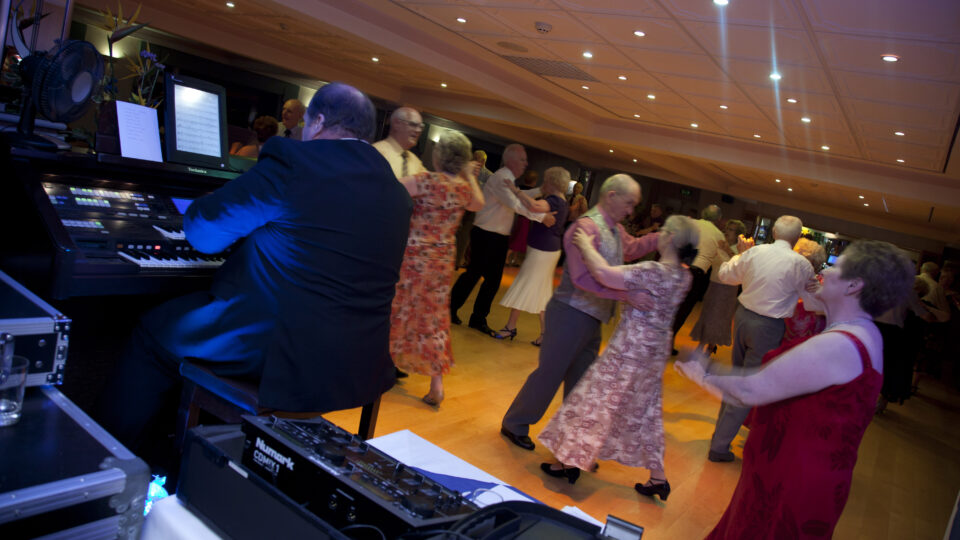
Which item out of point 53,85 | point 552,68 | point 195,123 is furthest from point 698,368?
Result: point 552,68

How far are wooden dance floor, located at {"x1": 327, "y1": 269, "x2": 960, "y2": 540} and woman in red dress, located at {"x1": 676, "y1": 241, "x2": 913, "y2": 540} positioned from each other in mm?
1406

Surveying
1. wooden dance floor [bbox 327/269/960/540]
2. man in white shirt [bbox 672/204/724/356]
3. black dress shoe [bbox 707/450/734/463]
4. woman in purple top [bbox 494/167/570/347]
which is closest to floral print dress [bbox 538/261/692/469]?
wooden dance floor [bbox 327/269/960/540]

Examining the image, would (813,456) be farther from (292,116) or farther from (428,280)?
(292,116)

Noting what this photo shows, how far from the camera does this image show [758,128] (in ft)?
25.8

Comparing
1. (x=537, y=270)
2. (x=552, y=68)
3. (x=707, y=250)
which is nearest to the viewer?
(x=537, y=270)

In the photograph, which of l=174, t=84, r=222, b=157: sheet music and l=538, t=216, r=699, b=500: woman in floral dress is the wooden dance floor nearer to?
l=538, t=216, r=699, b=500: woman in floral dress

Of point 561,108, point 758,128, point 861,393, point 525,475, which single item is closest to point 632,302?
point 525,475

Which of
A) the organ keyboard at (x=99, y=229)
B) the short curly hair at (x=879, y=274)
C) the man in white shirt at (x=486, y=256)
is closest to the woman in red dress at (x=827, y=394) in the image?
the short curly hair at (x=879, y=274)

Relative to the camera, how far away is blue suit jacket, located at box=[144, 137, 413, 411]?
197 centimetres

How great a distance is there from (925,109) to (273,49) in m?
9.59

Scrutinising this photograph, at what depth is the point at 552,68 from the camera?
23.9ft

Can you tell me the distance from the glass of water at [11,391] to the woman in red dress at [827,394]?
1.89 metres

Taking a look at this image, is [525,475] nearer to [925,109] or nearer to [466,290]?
[466,290]

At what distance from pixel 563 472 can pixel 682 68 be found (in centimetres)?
378
